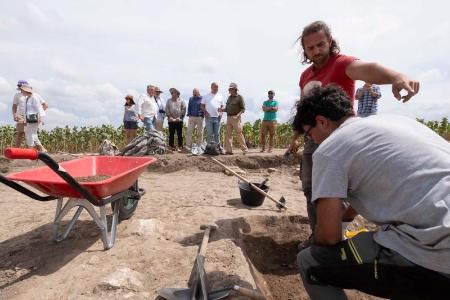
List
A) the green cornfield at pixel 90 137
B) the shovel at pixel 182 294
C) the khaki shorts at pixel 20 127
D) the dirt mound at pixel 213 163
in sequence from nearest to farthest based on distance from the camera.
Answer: the shovel at pixel 182 294, the khaki shorts at pixel 20 127, the dirt mound at pixel 213 163, the green cornfield at pixel 90 137

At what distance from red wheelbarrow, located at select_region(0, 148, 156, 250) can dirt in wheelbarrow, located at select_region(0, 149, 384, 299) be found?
0.20 metres

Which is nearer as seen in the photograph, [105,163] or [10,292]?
[10,292]

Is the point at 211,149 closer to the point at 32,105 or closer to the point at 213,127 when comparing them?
the point at 213,127

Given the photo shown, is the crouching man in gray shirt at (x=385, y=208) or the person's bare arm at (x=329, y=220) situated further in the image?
the person's bare arm at (x=329, y=220)

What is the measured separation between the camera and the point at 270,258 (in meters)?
3.75

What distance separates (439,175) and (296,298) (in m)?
1.98

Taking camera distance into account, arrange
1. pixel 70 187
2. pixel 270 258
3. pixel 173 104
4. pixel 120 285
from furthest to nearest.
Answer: pixel 173 104 → pixel 270 258 → pixel 70 187 → pixel 120 285

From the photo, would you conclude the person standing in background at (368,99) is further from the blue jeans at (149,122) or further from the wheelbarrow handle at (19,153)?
the wheelbarrow handle at (19,153)

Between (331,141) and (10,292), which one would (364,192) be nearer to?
(331,141)

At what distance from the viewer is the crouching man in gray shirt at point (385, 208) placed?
1.53 metres

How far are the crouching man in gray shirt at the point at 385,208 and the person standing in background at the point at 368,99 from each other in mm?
5320

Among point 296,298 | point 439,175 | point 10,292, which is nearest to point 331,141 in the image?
point 439,175

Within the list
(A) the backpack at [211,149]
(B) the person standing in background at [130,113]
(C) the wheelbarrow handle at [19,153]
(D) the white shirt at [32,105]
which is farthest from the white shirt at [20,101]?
(C) the wheelbarrow handle at [19,153]

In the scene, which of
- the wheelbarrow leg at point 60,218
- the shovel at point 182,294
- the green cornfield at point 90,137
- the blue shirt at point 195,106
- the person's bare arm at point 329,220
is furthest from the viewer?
the green cornfield at point 90,137
